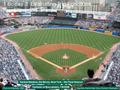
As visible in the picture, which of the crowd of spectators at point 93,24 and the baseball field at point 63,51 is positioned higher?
the crowd of spectators at point 93,24

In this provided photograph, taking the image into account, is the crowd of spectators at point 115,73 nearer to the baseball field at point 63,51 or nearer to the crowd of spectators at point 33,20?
the baseball field at point 63,51

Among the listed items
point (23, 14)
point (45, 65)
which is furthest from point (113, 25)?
point (45, 65)

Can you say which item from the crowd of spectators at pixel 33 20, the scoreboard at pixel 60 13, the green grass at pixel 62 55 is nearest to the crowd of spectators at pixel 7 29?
the crowd of spectators at pixel 33 20

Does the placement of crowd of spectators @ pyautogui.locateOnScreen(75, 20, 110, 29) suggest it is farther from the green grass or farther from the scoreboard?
the green grass

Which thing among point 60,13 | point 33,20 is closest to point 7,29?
point 33,20

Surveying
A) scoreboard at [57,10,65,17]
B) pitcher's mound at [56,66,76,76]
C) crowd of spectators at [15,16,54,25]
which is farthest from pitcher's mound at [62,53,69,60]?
scoreboard at [57,10,65,17]

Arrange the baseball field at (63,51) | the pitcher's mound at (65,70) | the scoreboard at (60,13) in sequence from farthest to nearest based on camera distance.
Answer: the scoreboard at (60,13) → the baseball field at (63,51) → the pitcher's mound at (65,70)

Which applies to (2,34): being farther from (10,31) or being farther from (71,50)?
(71,50)

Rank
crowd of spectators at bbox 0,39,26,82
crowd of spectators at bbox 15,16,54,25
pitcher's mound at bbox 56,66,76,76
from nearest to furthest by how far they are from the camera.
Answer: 1. crowd of spectators at bbox 0,39,26,82
2. pitcher's mound at bbox 56,66,76,76
3. crowd of spectators at bbox 15,16,54,25
